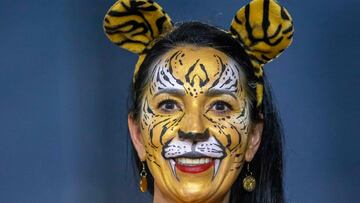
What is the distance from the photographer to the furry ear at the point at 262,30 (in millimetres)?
1874

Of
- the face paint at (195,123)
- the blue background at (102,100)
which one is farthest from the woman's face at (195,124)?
the blue background at (102,100)

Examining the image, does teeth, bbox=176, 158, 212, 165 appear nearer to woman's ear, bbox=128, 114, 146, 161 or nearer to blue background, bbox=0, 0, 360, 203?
woman's ear, bbox=128, 114, 146, 161

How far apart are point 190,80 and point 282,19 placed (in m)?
0.22

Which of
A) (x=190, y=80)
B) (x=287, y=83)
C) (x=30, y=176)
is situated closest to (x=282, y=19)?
(x=190, y=80)

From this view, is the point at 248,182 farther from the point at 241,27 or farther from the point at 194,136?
the point at 241,27

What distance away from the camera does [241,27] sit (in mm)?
1909

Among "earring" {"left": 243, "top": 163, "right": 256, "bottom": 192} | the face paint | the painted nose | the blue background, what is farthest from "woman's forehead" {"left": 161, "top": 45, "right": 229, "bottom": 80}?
the blue background

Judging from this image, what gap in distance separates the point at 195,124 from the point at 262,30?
9.8 inches

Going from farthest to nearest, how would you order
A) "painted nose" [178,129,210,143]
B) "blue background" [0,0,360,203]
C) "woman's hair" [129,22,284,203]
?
"blue background" [0,0,360,203], "woman's hair" [129,22,284,203], "painted nose" [178,129,210,143]

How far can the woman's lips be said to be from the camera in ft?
5.95

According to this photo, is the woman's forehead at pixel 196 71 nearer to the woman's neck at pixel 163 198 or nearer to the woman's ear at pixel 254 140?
the woman's ear at pixel 254 140

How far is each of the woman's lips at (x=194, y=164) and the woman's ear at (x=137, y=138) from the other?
0.38ft

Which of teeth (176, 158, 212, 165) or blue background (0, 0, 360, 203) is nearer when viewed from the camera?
teeth (176, 158, 212, 165)

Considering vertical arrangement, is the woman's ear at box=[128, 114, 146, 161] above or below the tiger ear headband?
below
